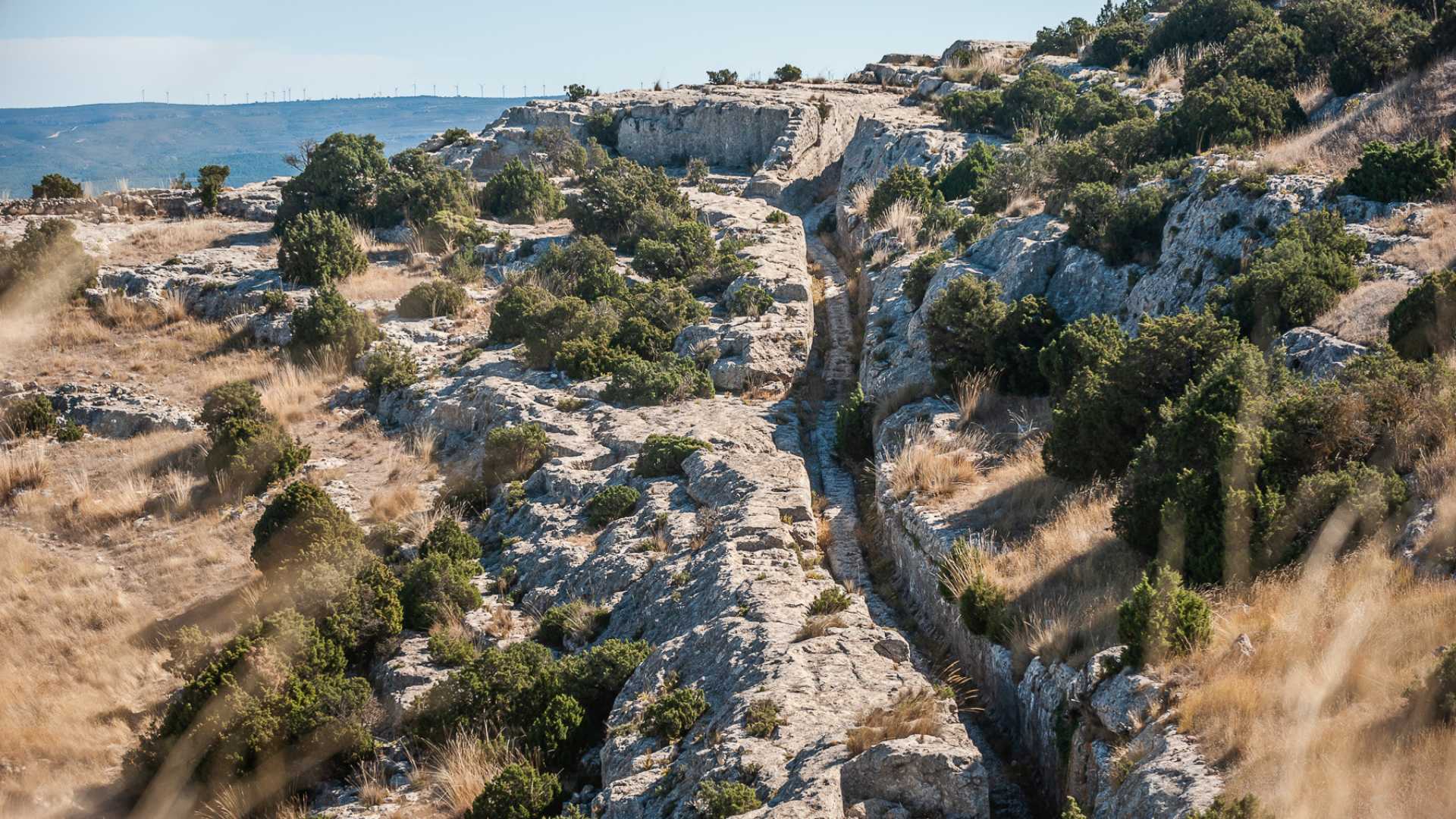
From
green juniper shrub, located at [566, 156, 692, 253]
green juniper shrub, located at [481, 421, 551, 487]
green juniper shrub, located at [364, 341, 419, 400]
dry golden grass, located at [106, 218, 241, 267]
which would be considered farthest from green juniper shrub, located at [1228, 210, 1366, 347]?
dry golden grass, located at [106, 218, 241, 267]

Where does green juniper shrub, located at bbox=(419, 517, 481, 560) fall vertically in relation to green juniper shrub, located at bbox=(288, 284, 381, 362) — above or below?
below

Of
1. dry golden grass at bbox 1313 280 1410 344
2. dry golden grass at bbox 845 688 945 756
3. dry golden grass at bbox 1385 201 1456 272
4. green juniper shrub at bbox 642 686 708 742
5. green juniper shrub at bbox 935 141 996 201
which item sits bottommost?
green juniper shrub at bbox 642 686 708 742

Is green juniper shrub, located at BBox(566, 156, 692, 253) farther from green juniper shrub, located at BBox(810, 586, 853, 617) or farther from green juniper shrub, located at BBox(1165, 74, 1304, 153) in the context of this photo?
green juniper shrub, located at BBox(810, 586, 853, 617)

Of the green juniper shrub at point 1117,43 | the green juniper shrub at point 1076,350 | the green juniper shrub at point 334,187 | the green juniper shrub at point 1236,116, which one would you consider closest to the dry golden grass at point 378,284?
the green juniper shrub at point 334,187

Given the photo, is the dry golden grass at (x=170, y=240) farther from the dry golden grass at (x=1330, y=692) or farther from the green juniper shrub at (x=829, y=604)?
the dry golden grass at (x=1330, y=692)

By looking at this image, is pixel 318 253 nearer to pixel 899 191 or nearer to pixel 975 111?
pixel 899 191

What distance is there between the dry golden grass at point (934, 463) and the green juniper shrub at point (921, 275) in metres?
6.87

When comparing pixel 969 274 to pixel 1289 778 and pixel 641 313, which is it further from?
pixel 1289 778

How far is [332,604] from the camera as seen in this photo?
14.6 metres

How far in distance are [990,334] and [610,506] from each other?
8557 mm

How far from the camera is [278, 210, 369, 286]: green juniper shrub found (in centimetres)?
2869

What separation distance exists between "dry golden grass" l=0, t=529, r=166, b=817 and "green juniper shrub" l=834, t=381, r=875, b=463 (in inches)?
512

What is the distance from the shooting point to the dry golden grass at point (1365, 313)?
523 inches

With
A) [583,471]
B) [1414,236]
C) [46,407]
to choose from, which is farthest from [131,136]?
[1414,236]
